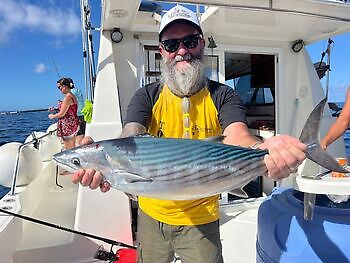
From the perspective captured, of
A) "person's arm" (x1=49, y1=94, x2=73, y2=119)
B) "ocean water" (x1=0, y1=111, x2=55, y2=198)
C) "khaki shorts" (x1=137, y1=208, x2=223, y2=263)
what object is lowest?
"ocean water" (x1=0, y1=111, x2=55, y2=198)

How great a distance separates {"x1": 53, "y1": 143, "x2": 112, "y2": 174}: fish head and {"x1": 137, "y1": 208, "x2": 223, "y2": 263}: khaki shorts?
69cm

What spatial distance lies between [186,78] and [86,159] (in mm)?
781

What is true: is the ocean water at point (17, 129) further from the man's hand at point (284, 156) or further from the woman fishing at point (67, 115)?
the man's hand at point (284, 156)

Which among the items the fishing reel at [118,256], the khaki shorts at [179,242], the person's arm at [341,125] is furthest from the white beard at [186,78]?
the fishing reel at [118,256]

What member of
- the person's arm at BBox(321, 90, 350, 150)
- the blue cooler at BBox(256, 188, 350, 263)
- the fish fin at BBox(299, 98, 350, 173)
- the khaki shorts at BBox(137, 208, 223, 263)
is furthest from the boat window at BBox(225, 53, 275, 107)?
the fish fin at BBox(299, 98, 350, 173)

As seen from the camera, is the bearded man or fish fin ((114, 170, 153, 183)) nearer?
fish fin ((114, 170, 153, 183))

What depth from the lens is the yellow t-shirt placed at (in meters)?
1.78

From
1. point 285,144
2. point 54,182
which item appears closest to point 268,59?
point 54,182

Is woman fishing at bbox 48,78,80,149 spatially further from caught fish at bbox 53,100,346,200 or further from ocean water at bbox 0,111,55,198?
caught fish at bbox 53,100,346,200

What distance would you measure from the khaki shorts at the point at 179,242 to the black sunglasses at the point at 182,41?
40.8 inches

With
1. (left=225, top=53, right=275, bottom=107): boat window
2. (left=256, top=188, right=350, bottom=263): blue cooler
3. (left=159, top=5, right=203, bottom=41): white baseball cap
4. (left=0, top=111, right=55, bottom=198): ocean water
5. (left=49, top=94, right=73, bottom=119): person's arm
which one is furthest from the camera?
(left=0, top=111, right=55, bottom=198): ocean water

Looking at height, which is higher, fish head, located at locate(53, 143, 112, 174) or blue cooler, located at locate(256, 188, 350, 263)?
fish head, located at locate(53, 143, 112, 174)

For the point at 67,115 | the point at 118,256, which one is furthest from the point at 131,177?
the point at 67,115

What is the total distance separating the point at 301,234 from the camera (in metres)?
1.73
